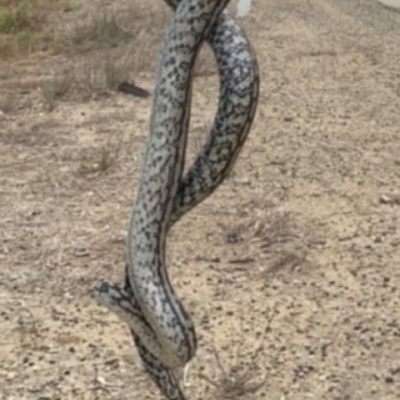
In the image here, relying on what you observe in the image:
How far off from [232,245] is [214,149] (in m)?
2.51

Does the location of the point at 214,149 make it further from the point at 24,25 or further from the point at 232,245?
the point at 24,25

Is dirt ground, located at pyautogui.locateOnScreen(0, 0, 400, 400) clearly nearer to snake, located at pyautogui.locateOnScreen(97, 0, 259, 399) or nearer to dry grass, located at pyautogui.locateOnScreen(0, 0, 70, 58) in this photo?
dry grass, located at pyautogui.locateOnScreen(0, 0, 70, 58)

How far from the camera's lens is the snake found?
6.11 ft

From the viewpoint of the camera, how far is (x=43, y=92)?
6816 mm

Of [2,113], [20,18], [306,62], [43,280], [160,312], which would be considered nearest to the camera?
[160,312]

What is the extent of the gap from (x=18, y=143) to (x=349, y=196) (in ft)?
5.89

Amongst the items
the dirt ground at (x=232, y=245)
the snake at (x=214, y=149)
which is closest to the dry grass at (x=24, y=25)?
the dirt ground at (x=232, y=245)

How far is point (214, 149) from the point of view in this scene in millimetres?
1901

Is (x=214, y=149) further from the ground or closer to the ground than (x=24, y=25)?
further from the ground

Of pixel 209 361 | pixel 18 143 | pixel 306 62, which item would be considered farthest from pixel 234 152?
pixel 306 62

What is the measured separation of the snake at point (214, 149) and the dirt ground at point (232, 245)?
1278mm

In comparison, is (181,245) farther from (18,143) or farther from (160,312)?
(160,312)

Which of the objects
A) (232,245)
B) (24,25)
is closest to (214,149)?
(232,245)

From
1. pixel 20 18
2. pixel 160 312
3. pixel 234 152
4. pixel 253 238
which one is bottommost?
pixel 20 18
